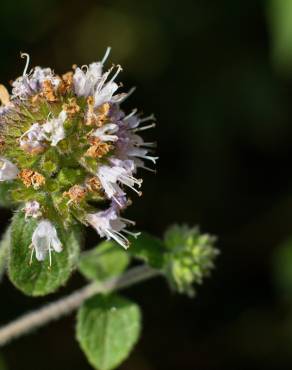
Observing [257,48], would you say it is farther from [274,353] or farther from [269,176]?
[274,353]

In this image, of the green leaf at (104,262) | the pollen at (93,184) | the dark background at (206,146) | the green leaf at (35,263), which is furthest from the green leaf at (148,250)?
the dark background at (206,146)

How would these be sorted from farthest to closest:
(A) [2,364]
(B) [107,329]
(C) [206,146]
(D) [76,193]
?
(C) [206,146] < (A) [2,364] < (B) [107,329] < (D) [76,193]

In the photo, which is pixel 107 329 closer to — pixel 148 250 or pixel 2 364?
pixel 148 250

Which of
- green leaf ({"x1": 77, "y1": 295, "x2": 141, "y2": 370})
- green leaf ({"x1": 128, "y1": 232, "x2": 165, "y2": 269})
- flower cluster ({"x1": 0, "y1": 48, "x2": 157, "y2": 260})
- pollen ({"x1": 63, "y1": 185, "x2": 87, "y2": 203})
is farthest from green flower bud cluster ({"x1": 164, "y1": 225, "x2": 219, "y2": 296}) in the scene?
pollen ({"x1": 63, "y1": 185, "x2": 87, "y2": 203})

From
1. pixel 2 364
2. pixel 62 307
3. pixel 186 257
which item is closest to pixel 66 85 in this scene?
pixel 186 257

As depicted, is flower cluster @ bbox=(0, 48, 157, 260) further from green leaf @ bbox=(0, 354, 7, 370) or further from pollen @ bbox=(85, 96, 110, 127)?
green leaf @ bbox=(0, 354, 7, 370)

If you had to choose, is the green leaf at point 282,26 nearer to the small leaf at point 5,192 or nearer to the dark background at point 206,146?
the dark background at point 206,146
